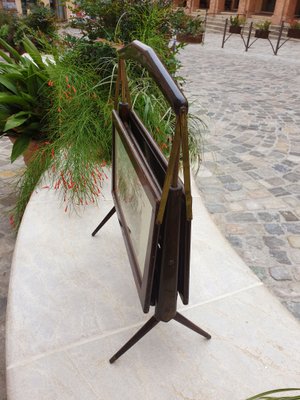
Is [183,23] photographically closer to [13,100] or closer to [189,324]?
[13,100]

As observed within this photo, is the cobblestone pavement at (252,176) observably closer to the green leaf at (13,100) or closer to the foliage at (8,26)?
the green leaf at (13,100)

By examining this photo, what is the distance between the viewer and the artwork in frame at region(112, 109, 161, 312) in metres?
1.18

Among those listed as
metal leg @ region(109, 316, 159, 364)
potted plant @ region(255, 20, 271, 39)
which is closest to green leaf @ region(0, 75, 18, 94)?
metal leg @ region(109, 316, 159, 364)

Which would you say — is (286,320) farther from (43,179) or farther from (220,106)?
(220,106)

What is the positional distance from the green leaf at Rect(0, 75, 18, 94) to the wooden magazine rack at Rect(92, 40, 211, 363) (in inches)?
69.9

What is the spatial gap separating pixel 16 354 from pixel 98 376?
394mm

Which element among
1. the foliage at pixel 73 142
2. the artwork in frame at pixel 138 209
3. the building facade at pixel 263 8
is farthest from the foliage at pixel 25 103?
the building facade at pixel 263 8

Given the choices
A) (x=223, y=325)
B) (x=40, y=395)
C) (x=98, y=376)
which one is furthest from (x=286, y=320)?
(x=40, y=395)

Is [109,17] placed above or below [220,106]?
above

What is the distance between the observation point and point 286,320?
5.96 feet

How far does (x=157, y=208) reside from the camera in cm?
109

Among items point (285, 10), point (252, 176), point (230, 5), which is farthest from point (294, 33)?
point (252, 176)

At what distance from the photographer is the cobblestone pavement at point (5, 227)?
1.88 meters

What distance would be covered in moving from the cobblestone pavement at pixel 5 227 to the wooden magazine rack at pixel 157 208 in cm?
77
